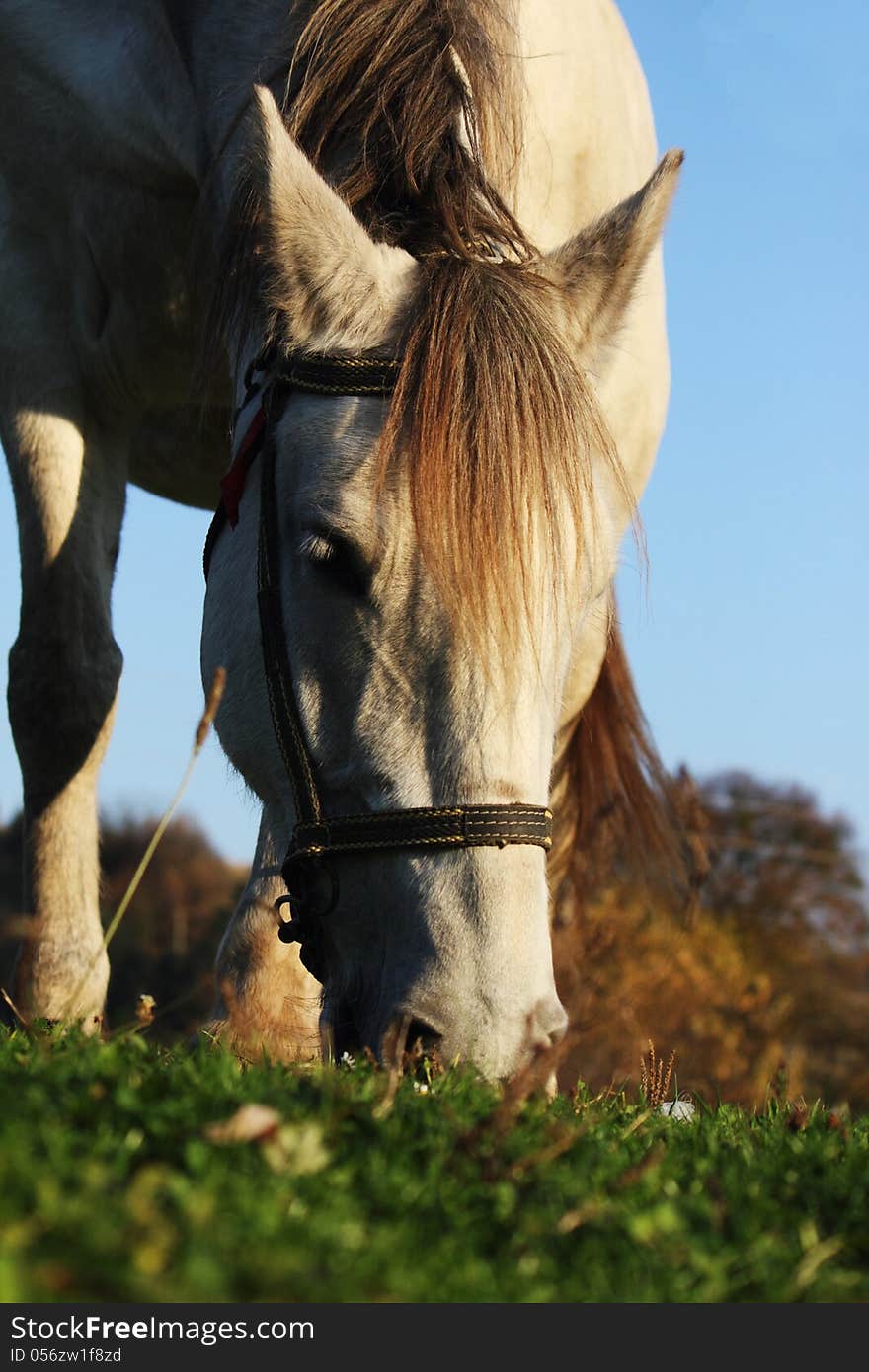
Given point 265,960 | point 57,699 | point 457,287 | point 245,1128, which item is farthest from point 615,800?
point 245,1128

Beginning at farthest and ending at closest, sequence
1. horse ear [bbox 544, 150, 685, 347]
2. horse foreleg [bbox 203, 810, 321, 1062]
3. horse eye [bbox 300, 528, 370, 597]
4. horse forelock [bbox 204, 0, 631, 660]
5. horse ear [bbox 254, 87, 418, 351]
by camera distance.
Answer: horse foreleg [bbox 203, 810, 321, 1062]
horse ear [bbox 544, 150, 685, 347]
horse ear [bbox 254, 87, 418, 351]
horse eye [bbox 300, 528, 370, 597]
horse forelock [bbox 204, 0, 631, 660]

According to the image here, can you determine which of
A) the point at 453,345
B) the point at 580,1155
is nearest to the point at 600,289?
the point at 453,345

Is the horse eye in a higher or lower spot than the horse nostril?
higher

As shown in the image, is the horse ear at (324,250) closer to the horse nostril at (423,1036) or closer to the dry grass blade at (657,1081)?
the horse nostril at (423,1036)

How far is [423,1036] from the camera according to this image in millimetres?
2492

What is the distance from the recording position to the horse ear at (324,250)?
10.1ft

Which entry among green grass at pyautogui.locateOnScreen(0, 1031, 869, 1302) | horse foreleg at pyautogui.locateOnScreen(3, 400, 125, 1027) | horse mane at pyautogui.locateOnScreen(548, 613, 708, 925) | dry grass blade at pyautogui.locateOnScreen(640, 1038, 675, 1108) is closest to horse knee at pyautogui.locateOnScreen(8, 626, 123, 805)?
horse foreleg at pyautogui.locateOnScreen(3, 400, 125, 1027)

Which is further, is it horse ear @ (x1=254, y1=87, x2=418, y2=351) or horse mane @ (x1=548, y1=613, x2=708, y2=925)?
horse mane @ (x1=548, y1=613, x2=708, y2=925)

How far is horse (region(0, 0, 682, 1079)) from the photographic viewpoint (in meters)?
2.68

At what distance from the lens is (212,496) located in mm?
6164

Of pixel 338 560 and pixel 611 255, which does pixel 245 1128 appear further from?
pixel 611 255

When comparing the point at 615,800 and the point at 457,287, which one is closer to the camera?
the point at 457,287

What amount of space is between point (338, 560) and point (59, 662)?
5.94ft

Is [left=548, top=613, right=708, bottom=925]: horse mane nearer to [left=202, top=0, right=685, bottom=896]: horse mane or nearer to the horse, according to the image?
the horse
